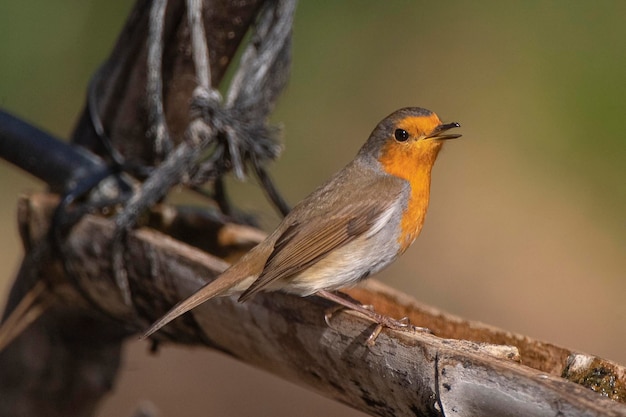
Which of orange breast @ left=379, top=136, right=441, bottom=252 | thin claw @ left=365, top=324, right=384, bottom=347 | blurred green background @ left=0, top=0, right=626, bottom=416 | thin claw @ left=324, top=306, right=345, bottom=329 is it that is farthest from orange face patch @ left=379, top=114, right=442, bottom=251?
blurred green background @ left=0, top=0, right=626, bottom=416

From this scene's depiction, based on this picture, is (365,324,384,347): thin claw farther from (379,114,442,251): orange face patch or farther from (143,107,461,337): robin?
(379,114,442,251): orange face patch

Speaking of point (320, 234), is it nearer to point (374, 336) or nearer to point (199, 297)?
point (199, 297)

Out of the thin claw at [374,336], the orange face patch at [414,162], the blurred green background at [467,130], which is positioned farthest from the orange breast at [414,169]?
the blurred green background at [467,130]

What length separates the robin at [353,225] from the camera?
3033 millimetres

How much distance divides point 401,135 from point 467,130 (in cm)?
313

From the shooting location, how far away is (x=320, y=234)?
3168 mm

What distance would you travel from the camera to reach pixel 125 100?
3.66 m

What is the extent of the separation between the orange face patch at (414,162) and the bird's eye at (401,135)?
1 centimetres

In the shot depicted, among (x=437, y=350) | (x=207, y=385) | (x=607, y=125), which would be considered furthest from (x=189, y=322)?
(x=607, y=125)

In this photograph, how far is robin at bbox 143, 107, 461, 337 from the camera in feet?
9.95

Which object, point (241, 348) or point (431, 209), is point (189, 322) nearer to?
point (241, 348)

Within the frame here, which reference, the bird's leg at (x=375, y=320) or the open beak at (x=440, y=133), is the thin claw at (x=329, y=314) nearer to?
the bird's leg at (x=375, y=320)

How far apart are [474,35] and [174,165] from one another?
12.6 feet

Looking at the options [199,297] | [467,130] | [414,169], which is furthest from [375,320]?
[467,130]
